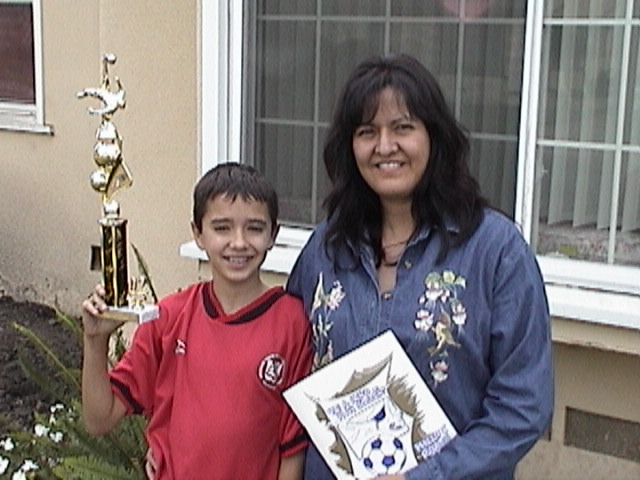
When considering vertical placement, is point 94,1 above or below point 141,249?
above

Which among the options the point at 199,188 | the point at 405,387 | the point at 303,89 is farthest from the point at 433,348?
the point at 303,89

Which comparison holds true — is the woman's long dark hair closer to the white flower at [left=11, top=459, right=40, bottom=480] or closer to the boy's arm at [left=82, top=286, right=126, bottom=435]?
the boy's arm at [left=82, top=286, right=126, bottom=435]

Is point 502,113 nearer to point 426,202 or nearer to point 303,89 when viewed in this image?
point 303,89

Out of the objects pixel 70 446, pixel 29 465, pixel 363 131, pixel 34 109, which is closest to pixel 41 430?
pixel 29 465

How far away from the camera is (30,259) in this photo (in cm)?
627

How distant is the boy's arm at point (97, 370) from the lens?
2084 millimetres

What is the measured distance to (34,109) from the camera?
20.1ft

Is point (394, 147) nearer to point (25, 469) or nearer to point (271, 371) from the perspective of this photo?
point (271, 371)

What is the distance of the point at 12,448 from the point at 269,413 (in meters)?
2.16

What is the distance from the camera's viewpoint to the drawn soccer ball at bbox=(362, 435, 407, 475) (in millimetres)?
1946

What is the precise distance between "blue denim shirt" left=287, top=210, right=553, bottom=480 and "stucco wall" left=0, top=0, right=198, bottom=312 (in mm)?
2388

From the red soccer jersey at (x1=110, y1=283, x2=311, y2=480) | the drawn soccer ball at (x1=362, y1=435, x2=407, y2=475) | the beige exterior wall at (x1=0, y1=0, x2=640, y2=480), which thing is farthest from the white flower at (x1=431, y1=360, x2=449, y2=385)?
the beige exterior wall at (x1=0, y1=0, x2=640, y2=480)

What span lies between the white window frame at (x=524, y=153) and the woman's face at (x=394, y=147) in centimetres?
143

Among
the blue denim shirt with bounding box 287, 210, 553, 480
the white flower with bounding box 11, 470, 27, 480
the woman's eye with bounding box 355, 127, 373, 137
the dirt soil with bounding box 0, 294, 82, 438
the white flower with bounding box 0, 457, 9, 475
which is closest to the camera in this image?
the blue denim shirt with bounding box 287, 210, 553, 480
